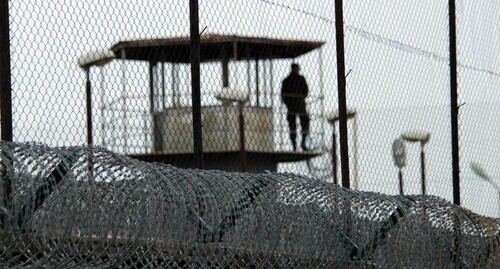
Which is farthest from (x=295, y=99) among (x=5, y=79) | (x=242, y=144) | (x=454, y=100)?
(x=5, y=79)

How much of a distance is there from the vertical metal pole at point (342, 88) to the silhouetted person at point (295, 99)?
0.26 m

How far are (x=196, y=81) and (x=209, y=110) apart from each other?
148 centimetres

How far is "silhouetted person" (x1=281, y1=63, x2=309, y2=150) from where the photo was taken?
39.2 feet

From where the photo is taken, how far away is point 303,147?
43.3 feet

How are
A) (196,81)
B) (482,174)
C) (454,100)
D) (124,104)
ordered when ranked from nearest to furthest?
(124,104) → (196,81) → (454,100) → (482,174)

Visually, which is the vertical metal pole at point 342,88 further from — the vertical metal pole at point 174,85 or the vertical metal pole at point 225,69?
the vertical metal pole at point 174,85

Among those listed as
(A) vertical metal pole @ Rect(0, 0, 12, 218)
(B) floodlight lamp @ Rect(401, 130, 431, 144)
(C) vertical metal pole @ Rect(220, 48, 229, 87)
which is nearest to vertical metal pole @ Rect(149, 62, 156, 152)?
(C) vertical metal pole @ Rect(220, 48, 229, 87)

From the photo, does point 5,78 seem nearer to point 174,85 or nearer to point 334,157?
point 174,85

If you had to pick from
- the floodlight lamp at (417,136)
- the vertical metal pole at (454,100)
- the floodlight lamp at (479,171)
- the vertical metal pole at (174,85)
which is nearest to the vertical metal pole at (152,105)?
the vertical metal pole at (174,85)

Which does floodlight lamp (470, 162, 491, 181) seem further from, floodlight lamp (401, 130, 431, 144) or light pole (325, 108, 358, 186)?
light pole (325, 108, 358, 186)

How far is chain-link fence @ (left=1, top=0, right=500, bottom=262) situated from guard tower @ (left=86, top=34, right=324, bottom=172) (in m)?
0.02

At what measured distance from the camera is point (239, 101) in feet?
43.0

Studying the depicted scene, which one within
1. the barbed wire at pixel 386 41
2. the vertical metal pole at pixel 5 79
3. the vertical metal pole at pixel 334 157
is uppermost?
the barbed wire at pixel 386 41

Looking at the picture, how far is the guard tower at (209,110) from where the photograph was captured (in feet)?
32.5
